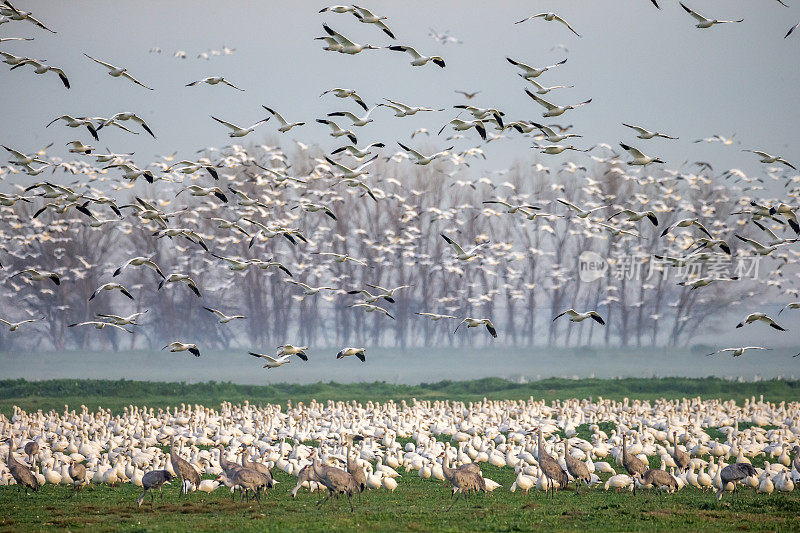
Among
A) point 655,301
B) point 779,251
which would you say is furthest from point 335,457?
point 655,301

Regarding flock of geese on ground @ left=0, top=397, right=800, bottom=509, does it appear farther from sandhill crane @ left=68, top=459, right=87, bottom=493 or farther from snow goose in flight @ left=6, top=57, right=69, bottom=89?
snow goose in flight @ left=6, top=57, right=69, bottom=89

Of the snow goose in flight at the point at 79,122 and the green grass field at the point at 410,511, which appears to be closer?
the green grass field at the point at 410,511

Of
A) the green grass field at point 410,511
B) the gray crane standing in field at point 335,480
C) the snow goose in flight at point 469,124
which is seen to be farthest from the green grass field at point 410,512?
the snow goose in flight at point 469,124

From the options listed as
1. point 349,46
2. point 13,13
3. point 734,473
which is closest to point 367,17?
point 349,46

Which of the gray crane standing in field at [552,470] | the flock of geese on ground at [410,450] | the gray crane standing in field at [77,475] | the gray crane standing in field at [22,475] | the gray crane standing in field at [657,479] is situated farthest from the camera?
the gray crane standing in field at [77,475]

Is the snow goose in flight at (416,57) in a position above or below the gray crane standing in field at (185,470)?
above

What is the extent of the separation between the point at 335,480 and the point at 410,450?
7.48 metres

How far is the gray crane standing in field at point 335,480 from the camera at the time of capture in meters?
17.2

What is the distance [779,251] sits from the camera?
158 ft

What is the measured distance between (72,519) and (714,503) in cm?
1251

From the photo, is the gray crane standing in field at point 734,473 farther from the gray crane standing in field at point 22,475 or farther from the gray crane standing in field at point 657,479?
the gray crane standing in field at point 22,475

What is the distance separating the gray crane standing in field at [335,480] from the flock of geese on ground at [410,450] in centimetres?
3

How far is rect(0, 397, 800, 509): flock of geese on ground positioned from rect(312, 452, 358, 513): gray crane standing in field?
1.1 inches

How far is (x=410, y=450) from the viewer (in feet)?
80.3
